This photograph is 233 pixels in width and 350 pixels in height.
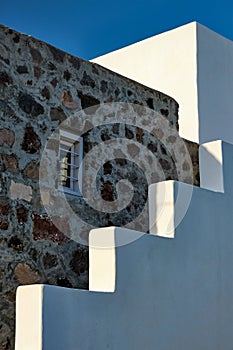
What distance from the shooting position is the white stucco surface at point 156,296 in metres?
5.51

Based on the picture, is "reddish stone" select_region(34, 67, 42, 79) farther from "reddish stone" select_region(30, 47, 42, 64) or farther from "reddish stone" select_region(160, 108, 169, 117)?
"reddish stone" select_region(160, 108, 169, 117)

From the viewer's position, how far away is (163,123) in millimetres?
8875

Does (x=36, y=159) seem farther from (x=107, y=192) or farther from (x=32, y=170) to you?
(x=107, y=192)

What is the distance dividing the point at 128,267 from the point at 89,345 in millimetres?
856

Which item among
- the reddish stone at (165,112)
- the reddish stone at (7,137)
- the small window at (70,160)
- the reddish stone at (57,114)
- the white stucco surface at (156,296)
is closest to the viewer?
the white stucco surface at (156,296)

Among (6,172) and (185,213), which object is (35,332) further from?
(185,213)

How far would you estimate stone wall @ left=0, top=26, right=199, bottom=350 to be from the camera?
6.65 meters

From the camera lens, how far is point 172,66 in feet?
36.9

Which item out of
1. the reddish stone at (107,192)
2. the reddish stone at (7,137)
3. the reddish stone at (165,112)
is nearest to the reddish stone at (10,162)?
the reddish stone at (7,137)

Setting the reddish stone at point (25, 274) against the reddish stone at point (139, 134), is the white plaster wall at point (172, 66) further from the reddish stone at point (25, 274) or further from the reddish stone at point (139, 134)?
the reddish stone at point (25, 274)

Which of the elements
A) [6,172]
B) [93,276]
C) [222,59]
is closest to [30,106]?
[6,172]

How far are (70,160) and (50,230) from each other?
Result: 36.6 inches

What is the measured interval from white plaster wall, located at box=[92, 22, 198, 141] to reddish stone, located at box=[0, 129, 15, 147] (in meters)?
4.52

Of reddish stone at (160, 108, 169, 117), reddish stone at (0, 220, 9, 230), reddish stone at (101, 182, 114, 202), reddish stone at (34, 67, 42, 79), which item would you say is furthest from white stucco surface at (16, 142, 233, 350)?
reddish stone at (34, 67, 42, 79)
